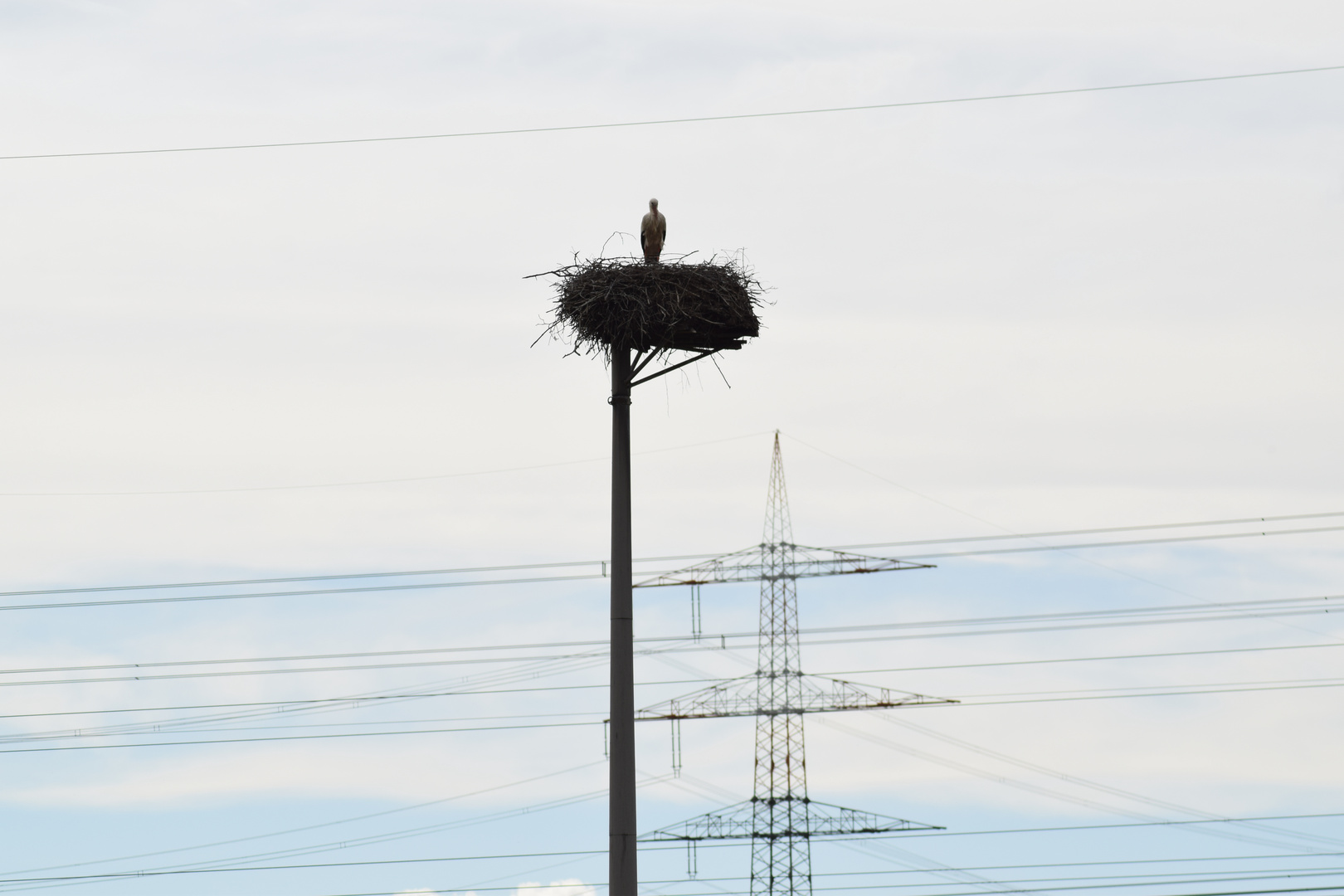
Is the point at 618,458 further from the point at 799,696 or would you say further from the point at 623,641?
the point at 799,696

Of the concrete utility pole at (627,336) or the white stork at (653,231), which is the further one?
the white stork at (653,231)

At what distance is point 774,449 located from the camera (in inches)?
1357

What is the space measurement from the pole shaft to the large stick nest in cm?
123

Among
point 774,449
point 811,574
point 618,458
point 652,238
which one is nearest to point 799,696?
point 811,574

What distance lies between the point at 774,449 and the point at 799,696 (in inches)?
203

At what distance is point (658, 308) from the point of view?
519 inches

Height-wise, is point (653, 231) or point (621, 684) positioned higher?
point (653, 231)

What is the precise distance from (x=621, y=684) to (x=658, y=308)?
10.7 feet

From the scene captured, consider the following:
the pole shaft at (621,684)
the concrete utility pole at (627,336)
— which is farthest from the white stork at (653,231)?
the pole shaft at (621,684)

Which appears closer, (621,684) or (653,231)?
(621,684)

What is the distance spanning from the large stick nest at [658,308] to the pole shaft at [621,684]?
1225mm

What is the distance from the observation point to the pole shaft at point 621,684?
11.3m

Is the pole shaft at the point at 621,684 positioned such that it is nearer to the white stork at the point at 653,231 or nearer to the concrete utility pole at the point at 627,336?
the concrete utility pole at the point at 627,336

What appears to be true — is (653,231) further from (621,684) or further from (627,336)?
(621,684)
